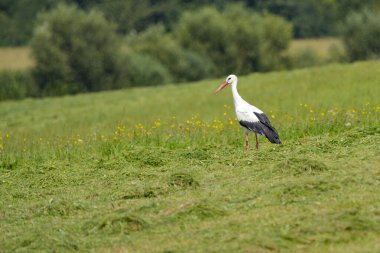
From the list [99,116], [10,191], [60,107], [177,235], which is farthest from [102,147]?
[60,107]

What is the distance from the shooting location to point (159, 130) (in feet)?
63.9

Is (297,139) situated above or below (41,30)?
below

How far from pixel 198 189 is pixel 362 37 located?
53247 mm

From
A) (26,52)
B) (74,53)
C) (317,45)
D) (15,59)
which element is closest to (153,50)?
(74,53)

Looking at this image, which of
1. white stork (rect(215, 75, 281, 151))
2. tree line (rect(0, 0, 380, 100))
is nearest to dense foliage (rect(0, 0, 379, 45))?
tree line (rect(0, 0, 380, 100))

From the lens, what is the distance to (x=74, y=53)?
56938mm

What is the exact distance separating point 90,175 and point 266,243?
575 cm

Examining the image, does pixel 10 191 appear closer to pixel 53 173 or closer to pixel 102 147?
pixel 53 173

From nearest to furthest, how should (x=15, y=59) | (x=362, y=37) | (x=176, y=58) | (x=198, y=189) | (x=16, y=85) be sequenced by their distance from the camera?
1. (x=198, y=189)
2. (x=16, y=85)
3. (x=176, y=58)
4. (x=15, y=59)
5. (x=362, y=37)

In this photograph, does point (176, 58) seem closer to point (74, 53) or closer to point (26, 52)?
point (74, 53)

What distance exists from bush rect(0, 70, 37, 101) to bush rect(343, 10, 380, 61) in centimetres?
2342

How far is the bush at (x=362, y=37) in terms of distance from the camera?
63500 millimetres

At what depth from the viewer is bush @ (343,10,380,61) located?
6350 cm

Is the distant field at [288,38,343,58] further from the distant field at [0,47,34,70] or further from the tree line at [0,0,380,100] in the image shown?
the distant field at [0,47,34,70]
